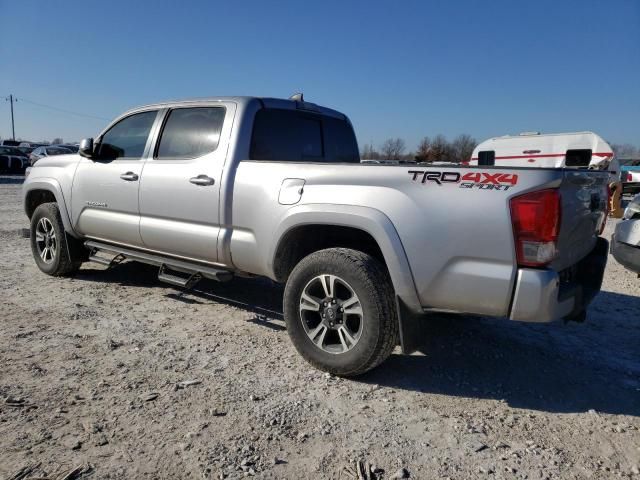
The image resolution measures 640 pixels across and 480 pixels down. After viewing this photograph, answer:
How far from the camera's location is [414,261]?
9.28 ft

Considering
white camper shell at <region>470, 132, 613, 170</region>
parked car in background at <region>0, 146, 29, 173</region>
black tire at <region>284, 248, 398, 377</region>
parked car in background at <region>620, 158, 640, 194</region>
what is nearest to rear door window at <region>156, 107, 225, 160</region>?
black tire at <region>284, 248, 398, 377</region>

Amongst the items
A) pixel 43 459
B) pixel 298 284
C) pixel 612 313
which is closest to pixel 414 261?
pixel 298 284

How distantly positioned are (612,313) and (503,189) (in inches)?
125

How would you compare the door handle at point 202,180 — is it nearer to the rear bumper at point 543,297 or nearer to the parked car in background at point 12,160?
the rear bumper at point 543,297

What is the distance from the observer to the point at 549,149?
50.9ft

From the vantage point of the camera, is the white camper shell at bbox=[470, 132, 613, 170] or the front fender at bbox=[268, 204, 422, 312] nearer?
the front fender at bbox=[268, 204, 422, 312]

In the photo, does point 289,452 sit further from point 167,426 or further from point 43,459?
point 43,459

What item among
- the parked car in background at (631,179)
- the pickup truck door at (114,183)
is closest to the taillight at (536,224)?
the pickup truck door at (114,183)

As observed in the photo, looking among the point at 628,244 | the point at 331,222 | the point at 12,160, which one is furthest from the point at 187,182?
the point at 12,160

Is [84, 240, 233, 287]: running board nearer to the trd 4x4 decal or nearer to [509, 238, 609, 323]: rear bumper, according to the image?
the trd 4x4 decal

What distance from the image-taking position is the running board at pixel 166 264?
391 cm

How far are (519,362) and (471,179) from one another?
173cm

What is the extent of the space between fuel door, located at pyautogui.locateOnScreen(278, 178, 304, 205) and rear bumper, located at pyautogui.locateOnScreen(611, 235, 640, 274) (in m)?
3.56

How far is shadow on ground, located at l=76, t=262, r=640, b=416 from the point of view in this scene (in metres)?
3.11
